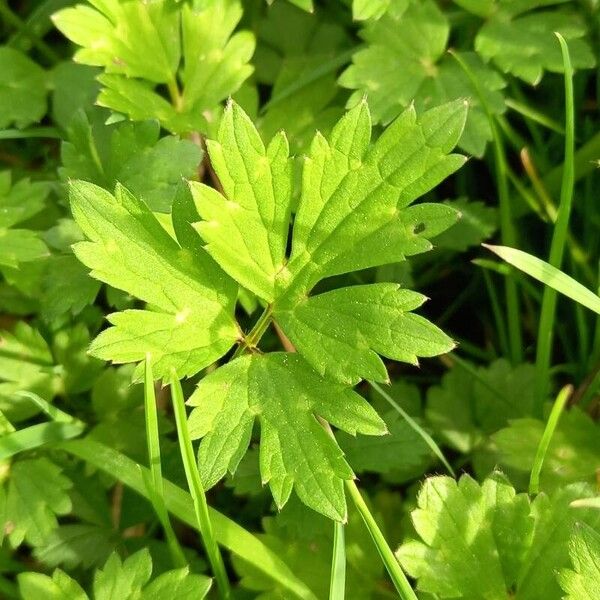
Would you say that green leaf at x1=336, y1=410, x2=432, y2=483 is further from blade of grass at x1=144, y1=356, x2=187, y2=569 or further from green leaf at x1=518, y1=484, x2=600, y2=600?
blade of grass at x1=144, y1=356, x2=187, y2=569

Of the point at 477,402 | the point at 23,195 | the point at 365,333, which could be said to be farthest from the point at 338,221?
the point at 23,195

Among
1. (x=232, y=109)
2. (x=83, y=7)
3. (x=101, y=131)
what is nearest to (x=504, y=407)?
(x=232, y=109)

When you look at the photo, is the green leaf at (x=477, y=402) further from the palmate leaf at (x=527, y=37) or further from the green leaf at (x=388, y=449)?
the palmate leaf at (x=527, y=37)

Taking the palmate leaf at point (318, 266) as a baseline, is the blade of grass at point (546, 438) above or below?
below

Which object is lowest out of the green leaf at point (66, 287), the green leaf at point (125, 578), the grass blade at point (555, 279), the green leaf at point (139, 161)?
the green leaf at point (125, 578)

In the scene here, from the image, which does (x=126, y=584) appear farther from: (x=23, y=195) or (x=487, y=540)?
(x=23, y=195)

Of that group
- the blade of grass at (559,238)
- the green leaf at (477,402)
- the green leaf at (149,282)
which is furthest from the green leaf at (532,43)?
the green leaf at (149,282)
